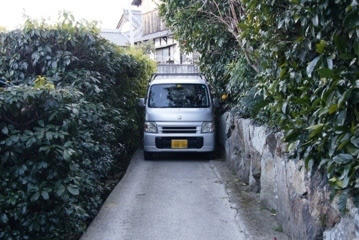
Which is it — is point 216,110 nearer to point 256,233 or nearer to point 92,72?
point 92,72

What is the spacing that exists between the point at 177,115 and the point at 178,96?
2.07 ft

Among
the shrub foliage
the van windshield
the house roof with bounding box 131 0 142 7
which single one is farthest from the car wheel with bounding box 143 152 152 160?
the house roof with bounding box 131 0 142 7

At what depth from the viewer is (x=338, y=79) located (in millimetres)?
2537

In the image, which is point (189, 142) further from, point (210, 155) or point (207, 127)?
point (210, 155)

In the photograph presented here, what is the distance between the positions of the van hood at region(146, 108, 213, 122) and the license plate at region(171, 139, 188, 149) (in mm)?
450

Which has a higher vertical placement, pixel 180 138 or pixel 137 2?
pixel 137 2

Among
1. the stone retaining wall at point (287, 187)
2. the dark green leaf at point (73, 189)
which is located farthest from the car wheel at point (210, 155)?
the dark green leaf at point (73, 189)

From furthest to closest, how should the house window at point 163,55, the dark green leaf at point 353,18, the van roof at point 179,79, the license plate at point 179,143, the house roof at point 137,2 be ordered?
1. the house roof at point 137,2
2. the house window at point 163,55
3. the van roof at point 179,79
4. the license plate at point 179,143
5. the dark green leaf at point 353,18

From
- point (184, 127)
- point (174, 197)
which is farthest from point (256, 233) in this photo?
point (184, 127)

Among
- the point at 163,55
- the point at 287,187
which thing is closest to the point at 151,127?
the point at 287,187

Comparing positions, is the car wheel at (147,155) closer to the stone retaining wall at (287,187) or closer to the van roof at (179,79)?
the van roof at (179,79)

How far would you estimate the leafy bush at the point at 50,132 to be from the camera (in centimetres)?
370

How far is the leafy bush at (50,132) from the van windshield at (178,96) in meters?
2.90

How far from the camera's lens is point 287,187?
4184 mm
